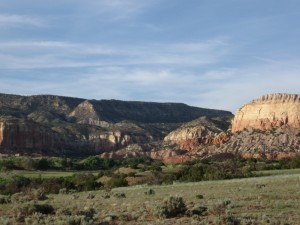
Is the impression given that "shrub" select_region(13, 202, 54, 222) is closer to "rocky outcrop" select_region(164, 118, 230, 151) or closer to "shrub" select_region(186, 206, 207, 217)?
"shrub" select_region(186, 206, 207, 217)

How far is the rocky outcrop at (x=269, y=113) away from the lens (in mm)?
105938

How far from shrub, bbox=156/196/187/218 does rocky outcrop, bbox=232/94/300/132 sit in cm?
8845

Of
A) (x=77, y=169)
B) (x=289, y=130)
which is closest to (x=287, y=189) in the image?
(x=77, y=169)

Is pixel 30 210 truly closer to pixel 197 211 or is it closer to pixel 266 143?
pixel 197 211

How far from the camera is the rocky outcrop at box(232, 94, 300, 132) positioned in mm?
105938

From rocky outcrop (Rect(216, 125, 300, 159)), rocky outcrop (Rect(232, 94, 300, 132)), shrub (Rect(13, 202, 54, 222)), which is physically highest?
rocky outcrop (Rect(232, 94, 300, 132))

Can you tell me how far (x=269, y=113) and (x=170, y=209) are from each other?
316 ft

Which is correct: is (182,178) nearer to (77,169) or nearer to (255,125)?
(77,169)

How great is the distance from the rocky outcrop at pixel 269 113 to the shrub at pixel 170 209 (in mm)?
88448

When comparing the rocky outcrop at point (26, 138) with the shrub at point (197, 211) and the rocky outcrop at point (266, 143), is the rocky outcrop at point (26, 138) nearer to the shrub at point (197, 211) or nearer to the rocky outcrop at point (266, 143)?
the rocky outcrop at point (266, 143)

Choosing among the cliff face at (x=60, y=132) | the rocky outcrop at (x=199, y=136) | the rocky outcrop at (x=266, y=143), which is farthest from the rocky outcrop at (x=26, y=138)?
the rocky outcrop at (x=266, y=143)

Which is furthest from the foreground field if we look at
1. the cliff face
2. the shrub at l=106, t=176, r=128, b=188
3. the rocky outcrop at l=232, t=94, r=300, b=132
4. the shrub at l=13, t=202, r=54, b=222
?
the cliff face

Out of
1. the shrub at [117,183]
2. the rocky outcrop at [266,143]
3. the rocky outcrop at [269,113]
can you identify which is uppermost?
the rocky outcrop at [269,113]

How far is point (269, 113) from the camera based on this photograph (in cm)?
11175
